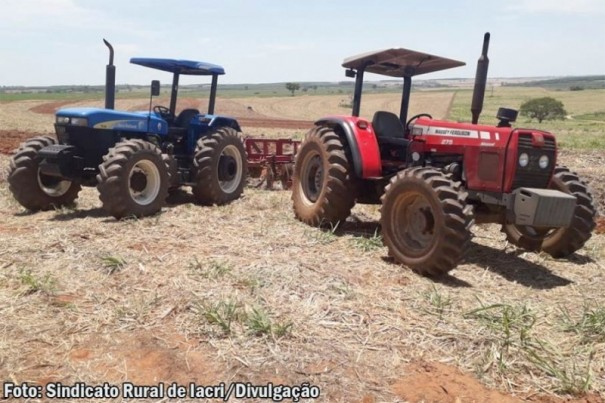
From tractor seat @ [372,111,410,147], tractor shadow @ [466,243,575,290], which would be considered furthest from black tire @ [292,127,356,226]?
tractor shadow @ [466,243,575,290]

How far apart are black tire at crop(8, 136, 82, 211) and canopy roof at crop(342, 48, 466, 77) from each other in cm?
397

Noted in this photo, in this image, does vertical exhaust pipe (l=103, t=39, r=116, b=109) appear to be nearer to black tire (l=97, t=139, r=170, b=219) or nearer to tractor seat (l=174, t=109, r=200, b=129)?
black tire (l=97, t=139, r=170, b=219)

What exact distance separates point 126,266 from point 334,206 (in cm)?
→ 270

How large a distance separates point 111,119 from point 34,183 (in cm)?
130

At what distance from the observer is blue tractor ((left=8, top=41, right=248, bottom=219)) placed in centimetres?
717

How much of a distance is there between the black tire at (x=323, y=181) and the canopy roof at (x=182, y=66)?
7.85ft

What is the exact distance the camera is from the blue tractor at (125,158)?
23.5 ft

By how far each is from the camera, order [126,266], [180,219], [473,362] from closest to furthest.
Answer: [473,362] → [126,266] → [180,219]

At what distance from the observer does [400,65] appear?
7.20m

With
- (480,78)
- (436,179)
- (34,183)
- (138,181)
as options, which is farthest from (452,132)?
(34,183)

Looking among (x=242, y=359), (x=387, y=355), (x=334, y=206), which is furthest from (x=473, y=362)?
(x=334, y=206)

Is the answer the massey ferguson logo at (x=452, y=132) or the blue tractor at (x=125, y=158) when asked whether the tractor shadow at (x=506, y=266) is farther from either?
the blue tractor at (x=125, y=158)

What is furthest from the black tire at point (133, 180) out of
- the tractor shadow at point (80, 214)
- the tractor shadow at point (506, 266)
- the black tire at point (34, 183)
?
the tractor shadow at point (506, 266)

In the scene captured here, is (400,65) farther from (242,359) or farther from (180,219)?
(242,359)
